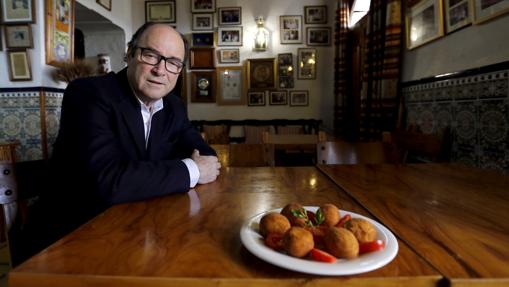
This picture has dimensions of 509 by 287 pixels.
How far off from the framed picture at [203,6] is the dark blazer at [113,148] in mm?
4332

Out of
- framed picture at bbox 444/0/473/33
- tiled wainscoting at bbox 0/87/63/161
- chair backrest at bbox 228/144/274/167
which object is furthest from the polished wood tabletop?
tiled wainscoting at bbox 0/87/63/161

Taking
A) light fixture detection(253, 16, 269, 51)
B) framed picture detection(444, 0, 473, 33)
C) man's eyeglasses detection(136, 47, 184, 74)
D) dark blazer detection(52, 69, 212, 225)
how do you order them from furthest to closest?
light fixture detection(253, 16, 269, 51) < framed picture detection(444, 0, 473, 33) < man's eyeglasses detection(136, 47, 184, 74) < dark blazer detection(52, 69, 212, 225)

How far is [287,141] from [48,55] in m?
2.46

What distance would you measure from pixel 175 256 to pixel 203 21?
5486 mm

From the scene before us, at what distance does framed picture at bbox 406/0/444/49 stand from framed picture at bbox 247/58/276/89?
2.65 meters

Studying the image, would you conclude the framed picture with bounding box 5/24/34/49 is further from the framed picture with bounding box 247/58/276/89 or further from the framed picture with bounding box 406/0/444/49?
the framed picture with bounding box 406/0/444/49

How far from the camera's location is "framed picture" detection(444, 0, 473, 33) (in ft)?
7.29

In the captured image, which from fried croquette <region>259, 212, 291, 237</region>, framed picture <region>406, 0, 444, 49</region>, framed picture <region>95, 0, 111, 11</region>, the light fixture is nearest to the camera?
fried croquette <region>259, 212, 291, 237</region>

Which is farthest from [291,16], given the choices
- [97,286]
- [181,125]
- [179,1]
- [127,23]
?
[97,286]

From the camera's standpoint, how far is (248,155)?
1.92m

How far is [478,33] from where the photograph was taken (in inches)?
84.7

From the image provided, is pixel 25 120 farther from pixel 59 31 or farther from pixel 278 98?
pixel 278 98

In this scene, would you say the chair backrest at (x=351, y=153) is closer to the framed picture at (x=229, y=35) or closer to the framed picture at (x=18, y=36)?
the framed picture at (x=18, y=36)

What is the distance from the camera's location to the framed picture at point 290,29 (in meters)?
5.43
